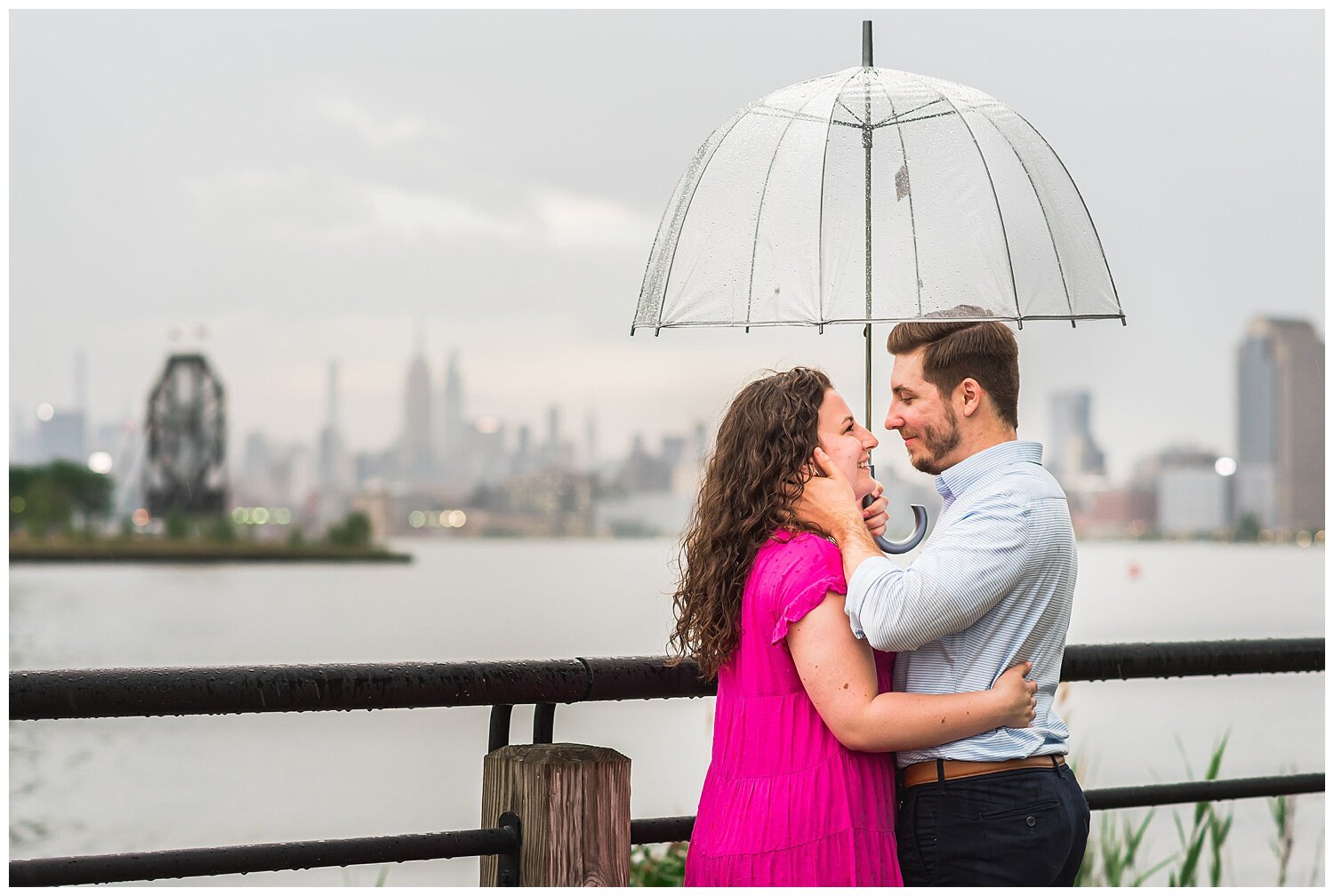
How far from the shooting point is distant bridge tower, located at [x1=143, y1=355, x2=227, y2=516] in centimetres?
8675

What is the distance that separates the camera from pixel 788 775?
7.63 feet

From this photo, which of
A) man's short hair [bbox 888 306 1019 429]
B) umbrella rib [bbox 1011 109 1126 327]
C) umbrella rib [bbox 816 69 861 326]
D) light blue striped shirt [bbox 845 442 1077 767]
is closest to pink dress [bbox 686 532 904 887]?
light blue striped shirt [bbox 845 442 1077 767]

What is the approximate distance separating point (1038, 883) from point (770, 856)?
48cm

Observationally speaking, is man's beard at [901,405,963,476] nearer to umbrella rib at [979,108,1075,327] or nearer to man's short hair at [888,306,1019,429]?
man's short hair at [888,306,1019,429]

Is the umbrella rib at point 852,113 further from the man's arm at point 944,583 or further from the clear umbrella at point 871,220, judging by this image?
the man's arm at point 944,583

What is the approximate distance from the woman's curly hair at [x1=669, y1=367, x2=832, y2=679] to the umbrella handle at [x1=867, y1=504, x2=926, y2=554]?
18 centimetres

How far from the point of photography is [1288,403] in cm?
4516

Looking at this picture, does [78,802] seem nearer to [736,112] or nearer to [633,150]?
[736,112]

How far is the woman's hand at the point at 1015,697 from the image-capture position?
226 cm

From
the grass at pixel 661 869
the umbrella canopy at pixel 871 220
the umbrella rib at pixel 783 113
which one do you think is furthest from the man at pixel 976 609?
the grass at pixel 661 869

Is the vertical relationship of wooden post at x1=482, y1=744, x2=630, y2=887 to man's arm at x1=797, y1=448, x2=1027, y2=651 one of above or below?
below

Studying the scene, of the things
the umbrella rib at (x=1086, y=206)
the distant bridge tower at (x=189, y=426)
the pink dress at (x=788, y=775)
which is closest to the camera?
the pink dress at (x=788, y=775)

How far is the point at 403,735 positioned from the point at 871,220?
31255 mm

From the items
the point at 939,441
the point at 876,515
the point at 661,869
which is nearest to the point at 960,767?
the point at 876,515
